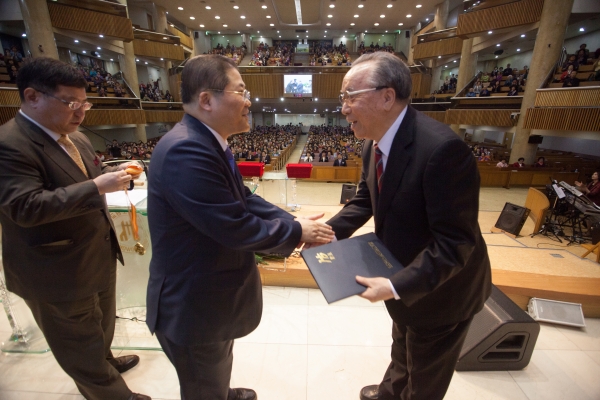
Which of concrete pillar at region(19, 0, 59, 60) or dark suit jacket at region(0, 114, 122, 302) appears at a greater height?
concrete pillar at region(19, 0, 59, 60)

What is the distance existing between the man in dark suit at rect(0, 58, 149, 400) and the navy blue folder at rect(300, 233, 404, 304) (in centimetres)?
106

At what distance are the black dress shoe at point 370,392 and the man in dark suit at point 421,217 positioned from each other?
1.26ft

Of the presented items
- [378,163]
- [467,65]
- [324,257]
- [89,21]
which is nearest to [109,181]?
[324,257]

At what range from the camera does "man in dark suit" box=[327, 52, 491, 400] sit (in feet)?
3.65

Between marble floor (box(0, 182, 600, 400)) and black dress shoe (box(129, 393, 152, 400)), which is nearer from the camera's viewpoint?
black dress shoe (box(129, 393, 152, 400))

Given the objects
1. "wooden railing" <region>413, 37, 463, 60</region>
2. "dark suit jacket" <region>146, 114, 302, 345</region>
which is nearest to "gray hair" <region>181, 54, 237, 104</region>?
"dark suit jacket" <region>146, 114, 302, 345</region>

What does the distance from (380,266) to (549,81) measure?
1316 centimetres

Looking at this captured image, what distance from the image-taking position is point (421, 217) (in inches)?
49.4

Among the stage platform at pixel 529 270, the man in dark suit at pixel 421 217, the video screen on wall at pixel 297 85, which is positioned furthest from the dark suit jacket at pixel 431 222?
the video screen on wall at pixel 297 85

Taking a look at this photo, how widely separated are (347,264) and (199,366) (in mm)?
852

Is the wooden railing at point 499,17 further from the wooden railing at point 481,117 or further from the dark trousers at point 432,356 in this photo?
the dark trousers at point 432,356

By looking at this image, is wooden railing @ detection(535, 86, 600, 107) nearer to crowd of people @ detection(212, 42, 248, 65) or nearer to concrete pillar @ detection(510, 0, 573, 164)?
concrete pillar @ detection(510, 0, 573, 164)

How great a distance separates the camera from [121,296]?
2.58m

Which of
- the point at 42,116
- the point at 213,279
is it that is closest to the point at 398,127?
the point at 213,279
